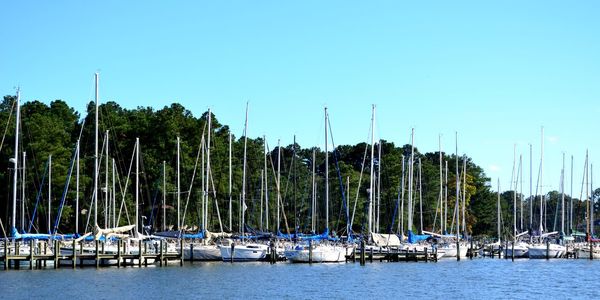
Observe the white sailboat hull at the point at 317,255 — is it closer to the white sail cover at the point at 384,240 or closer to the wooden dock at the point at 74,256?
the white sail cover at the point at 384,240

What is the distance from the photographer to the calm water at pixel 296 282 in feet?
→ 174

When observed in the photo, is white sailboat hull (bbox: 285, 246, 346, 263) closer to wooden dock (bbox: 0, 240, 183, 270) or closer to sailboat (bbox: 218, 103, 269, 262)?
sailboat (bbox: 218, 103, 269, 262)

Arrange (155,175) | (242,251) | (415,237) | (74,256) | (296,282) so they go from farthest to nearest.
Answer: (155,175), (415,237), (242,251), (74,256), (296,282)

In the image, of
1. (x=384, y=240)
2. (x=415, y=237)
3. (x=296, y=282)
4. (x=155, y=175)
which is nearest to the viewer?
(x=296, y=282)

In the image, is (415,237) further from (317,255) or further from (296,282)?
(296,282)

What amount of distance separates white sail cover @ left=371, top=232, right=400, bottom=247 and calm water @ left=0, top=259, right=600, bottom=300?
4.69 meters

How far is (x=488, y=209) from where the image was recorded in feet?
477

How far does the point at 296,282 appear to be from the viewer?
60656 millimetres

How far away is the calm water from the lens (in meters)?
52.9

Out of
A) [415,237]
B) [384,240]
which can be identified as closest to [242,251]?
[384,240]

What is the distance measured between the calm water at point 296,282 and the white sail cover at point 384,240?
4.69m

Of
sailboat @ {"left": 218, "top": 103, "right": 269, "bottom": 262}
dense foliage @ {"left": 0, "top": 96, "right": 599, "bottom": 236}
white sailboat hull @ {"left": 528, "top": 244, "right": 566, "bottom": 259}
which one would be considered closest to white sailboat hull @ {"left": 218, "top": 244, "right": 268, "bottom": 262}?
sailboat @ {"left": 218, "top": 103, "right": 269, "bottom": 262}

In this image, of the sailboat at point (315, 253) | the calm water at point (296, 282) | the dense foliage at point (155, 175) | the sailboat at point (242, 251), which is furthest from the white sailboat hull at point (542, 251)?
the sailboat at point (242, 251)

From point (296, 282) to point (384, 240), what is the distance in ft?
80.8
